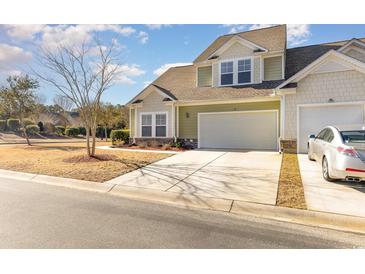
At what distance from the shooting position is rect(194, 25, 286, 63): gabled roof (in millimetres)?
14612

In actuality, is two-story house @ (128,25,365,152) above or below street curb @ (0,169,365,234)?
above

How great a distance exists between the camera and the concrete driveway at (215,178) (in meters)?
5.81

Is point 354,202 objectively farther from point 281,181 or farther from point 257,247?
point 257,247

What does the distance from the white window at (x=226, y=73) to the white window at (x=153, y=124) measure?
15.7 ft

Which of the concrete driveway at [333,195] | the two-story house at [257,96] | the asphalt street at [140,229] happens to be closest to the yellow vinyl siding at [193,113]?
the two-story house at [257,96]

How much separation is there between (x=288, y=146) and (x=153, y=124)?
9.17m

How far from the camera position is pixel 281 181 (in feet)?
22.1

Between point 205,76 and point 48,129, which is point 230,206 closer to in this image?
point 205,76

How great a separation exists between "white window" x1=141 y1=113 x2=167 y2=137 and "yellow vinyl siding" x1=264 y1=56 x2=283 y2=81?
291 inches

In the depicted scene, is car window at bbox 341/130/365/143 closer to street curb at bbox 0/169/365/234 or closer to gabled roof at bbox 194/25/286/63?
street curb at bbox 0/169/365/234

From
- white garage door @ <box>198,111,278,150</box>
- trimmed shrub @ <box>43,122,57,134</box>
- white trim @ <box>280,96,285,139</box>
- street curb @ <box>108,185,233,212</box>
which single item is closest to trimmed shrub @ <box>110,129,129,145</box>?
white garage door @ <box>198,111,278,150</box>

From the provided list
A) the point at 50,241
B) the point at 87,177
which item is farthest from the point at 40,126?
the point at 50,241

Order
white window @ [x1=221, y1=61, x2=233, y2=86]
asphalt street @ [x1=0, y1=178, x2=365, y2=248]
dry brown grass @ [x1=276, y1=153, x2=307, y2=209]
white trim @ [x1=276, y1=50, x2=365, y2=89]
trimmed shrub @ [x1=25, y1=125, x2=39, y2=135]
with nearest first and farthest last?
1. asphalt street @ [x1=0, y1=178, x2=365, y2=248]
2. dry brown grass @ [x1=276, y1=153, x2=307, y2=209]
3. white trim @ [x1=276, y1=50, x2=365, y2=89]
4. white window @ [x1=221, y1=61, x2=233, y2=86]
5. trimmed shrub @ [x1=25, y1=125, x2=39, y2=135]

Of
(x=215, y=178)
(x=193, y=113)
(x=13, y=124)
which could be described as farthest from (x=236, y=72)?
(x=13, y=124)
